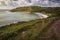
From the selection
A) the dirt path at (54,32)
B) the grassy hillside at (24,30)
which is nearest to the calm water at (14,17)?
the grassy hillside at (24,30)

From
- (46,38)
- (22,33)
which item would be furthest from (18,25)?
(46,38)

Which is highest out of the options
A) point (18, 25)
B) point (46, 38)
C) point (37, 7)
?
point (37, 7)

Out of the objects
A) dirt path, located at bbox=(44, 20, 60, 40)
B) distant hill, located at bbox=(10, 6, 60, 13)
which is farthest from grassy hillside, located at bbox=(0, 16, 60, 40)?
distant hill, located at bbox=(10, 6, 60, 13)

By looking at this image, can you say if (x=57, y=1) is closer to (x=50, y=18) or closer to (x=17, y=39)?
(x=50, y=18)

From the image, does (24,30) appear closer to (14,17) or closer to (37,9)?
(14,17)

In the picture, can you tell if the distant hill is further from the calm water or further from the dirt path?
the dirt path

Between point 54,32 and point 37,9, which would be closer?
point 54,32

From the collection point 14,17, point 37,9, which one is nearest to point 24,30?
point 14,17

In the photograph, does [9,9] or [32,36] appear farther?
[9,9]

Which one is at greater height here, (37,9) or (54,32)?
(37,9)
